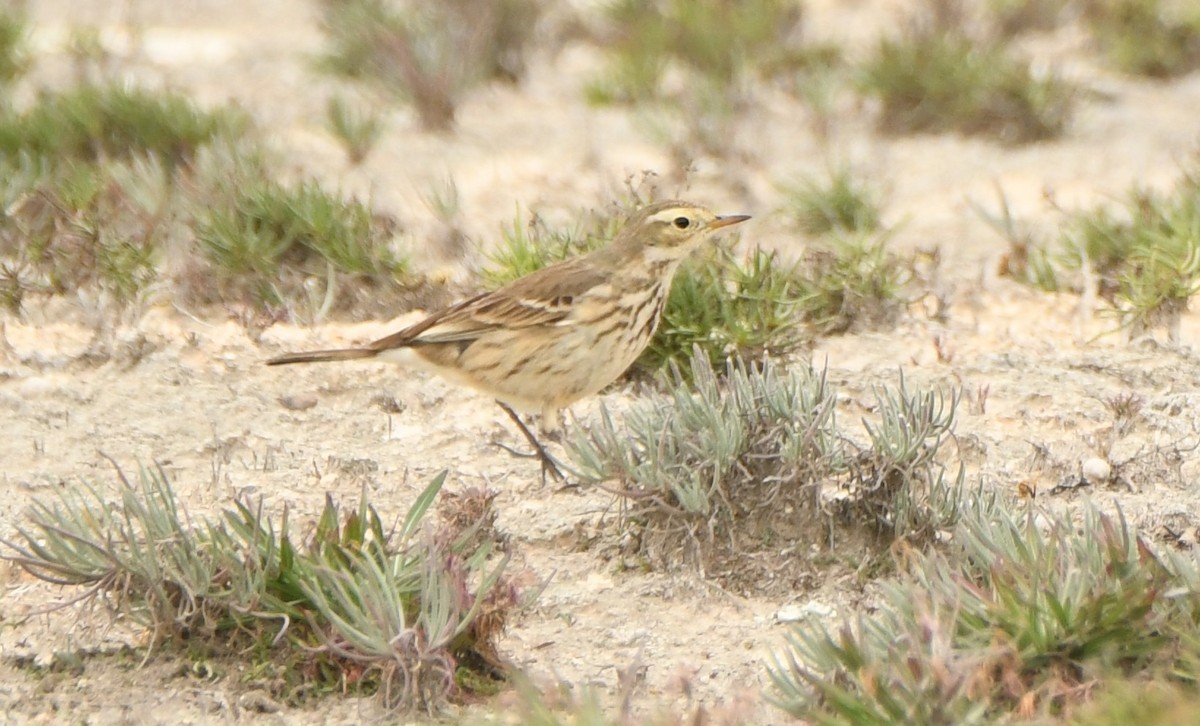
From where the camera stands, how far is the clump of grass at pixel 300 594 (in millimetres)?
3660

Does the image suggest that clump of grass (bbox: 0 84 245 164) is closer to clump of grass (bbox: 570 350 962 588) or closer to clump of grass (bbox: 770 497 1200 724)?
clump of grass (bbox: 570 350 962 588)

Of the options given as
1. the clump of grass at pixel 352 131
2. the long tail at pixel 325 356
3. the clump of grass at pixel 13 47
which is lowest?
the long tail at pixel 325 356

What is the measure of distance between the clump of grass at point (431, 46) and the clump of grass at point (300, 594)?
17.2 feet

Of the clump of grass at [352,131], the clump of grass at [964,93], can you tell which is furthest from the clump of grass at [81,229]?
the clump of grass at [964,93]

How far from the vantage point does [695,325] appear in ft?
18.8

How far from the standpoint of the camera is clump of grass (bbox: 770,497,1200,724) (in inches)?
129

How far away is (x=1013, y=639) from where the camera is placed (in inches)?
137

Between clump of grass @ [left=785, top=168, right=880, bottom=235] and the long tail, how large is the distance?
249 cm

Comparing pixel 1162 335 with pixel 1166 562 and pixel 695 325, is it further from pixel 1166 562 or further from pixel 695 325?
pixel 1166 562

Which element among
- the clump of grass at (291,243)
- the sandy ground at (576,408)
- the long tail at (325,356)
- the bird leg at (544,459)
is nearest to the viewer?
the sandy ground at (576,408)

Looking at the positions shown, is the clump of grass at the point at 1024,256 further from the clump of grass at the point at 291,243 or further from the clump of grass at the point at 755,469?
the clump of grass at the point at 291,243

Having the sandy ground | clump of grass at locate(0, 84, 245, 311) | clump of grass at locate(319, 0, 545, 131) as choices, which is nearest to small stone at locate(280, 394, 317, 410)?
the sandy ground

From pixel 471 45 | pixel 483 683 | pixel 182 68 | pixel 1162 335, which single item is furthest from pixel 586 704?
pixel 182 68

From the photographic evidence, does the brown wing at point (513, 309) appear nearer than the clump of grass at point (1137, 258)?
Yes
